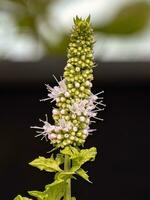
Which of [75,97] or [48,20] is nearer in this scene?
[75,97]

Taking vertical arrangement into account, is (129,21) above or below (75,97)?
above

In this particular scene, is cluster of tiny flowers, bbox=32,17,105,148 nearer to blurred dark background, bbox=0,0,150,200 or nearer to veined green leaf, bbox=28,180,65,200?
veined green leaf, bbox=28,180,65,200

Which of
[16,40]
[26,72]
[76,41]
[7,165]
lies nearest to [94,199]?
[7,165]

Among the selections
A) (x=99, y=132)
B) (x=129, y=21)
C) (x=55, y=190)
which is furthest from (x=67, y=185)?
(x=129, y=21)

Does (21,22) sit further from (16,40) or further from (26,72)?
(26,72)

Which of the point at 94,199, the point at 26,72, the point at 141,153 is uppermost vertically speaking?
the point at 26,72

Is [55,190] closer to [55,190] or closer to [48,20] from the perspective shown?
[55,190]

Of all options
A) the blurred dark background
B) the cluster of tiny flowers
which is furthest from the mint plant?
the blurred dark background
